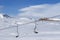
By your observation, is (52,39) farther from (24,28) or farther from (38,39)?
(24,28)

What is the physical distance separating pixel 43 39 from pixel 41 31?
507mm

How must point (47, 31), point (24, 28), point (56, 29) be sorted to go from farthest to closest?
1. point (47, 31)
2. point (24, 28)
3. point (56, 29)

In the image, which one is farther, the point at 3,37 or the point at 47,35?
the point at 47,35

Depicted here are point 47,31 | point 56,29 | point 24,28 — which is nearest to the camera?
point 56,29

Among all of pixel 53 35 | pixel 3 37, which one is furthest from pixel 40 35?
pixel 3 37

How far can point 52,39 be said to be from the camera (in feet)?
31.0

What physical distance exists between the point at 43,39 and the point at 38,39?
0.29 metres

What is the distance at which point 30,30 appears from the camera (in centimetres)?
875

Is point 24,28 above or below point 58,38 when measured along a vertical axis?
above

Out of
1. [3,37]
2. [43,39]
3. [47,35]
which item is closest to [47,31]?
[47,35]

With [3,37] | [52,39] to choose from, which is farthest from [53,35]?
[3,37]

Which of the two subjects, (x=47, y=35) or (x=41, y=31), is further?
(x=47, y=35)

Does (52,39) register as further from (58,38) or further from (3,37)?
(3,37)

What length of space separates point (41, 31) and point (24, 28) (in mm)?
978
